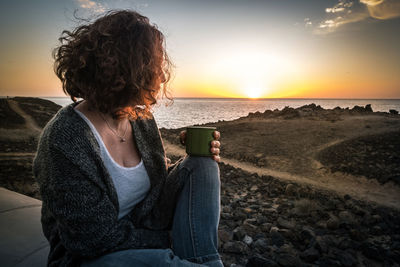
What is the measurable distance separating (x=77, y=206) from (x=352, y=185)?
6926 mm

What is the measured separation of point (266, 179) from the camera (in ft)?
20.9

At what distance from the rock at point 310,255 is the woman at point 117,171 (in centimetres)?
182

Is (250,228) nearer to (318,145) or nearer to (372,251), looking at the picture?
(372,251)

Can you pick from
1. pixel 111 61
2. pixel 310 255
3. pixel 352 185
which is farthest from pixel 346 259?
pixel 352 185

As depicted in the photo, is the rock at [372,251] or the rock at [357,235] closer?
the rock at [372,251]

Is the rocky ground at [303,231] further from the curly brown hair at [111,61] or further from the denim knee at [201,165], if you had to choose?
the curly brown hair at [111,61]

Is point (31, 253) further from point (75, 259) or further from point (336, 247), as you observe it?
point (336, 247)

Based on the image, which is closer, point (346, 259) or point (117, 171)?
point (117, 171)

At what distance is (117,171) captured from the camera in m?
1.62

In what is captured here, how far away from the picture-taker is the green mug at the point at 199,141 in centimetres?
176

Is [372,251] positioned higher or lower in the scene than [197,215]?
lower

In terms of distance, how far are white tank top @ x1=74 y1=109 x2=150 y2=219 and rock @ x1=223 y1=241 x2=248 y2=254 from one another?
5.37ft

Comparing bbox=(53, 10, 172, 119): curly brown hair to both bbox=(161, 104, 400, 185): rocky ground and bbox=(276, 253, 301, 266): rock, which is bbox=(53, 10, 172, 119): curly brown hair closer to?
bbox=(276, 253, 301, 266): rock

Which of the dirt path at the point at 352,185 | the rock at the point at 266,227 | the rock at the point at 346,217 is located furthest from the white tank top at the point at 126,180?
the dirt path at the point at 352,185
